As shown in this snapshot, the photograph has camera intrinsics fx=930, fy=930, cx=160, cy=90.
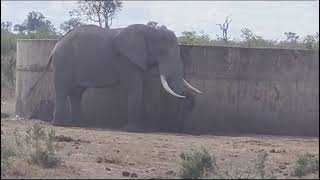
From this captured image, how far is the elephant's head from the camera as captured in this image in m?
22.4

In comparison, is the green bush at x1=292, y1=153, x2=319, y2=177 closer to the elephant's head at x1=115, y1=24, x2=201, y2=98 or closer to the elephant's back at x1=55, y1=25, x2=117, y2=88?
the elephant's head at x1=115, y1=24, x2=201, y2=98

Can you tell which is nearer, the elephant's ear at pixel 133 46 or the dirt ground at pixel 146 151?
the dirt ground at pixel 146 151

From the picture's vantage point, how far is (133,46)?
22859mm

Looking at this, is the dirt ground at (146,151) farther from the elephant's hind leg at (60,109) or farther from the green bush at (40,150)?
the elephant's hind leg at (60,109)

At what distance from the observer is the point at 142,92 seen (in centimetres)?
2300

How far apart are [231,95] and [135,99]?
2411mm

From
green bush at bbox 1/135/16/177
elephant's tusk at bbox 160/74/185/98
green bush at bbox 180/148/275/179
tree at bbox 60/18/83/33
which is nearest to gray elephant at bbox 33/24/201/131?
elephant's tusk at bbox 160/74/185/98

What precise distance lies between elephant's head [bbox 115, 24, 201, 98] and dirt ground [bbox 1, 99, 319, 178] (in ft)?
5.09

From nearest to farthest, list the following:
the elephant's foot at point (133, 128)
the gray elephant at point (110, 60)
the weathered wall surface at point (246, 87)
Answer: the elephant's foot at point (133, 128), the weathered wall surface at point (246, 87), the gray elephant at point (110, 60)

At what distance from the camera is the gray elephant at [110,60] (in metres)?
22.8

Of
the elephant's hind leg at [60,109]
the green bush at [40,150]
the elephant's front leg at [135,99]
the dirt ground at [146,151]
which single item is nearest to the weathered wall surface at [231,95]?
the elephant's front leg at [135,99]

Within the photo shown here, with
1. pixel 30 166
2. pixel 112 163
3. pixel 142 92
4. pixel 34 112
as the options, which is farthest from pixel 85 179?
pixel 34 112

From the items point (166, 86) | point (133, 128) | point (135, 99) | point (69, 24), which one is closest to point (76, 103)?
point (135, 99)

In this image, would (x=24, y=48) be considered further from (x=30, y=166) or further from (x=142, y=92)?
(x=30, y=166)
